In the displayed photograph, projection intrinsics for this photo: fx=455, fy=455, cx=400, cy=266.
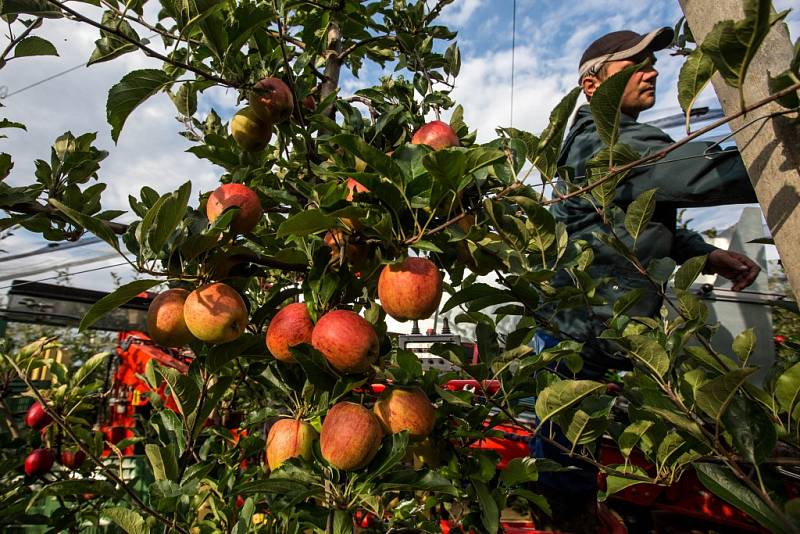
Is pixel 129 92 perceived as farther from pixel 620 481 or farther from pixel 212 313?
pixel 620 481

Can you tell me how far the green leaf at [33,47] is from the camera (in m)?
1.20

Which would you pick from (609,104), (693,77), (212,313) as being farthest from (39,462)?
(693,77)

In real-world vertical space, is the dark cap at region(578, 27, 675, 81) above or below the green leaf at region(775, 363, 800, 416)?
above

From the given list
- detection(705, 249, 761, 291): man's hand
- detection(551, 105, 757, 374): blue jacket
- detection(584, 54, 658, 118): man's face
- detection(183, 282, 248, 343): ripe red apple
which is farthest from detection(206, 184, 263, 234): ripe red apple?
detection(705, 249, 761, 291): man's hand

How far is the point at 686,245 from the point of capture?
77.9 inches

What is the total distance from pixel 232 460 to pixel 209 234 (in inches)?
37.4

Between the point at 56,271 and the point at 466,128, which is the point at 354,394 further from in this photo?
the point at 56,271

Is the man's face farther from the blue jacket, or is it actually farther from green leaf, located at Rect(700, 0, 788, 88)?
green leaf, located at Rect(700, 0, 788, 88)

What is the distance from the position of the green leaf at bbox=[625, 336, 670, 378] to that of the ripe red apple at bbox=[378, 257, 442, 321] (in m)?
0.37

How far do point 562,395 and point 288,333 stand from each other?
1.84 ft

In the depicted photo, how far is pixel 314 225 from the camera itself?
81cm

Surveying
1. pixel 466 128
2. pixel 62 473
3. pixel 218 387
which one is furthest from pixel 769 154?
pixel 62 473

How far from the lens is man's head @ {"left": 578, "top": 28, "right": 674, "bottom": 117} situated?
5.87 feet

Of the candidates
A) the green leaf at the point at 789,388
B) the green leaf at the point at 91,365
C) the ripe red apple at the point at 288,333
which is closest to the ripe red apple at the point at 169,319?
the ripe red apple at the point at 288,333
